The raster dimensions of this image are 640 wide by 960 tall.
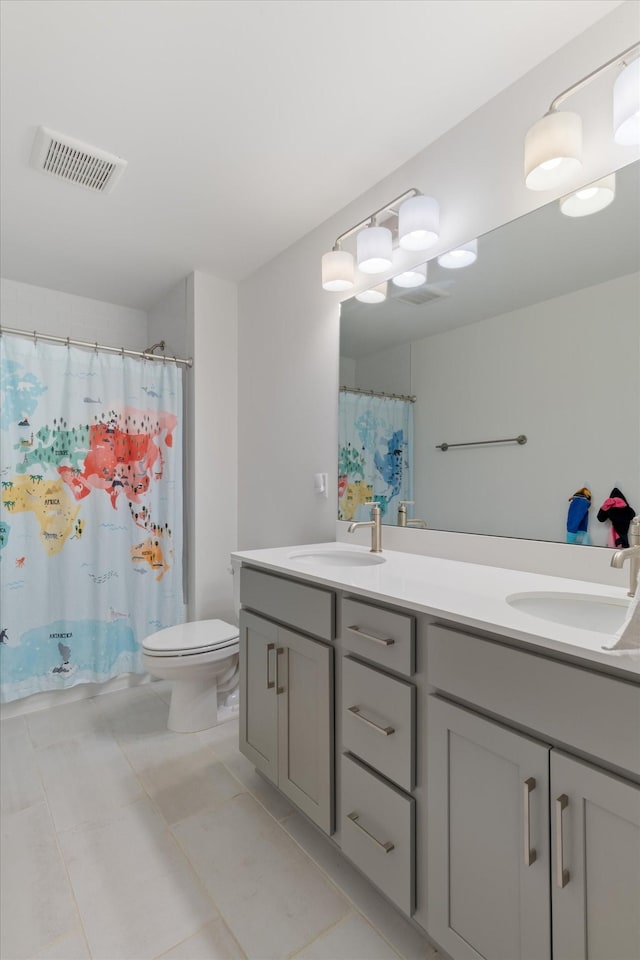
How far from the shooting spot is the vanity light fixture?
1.16 m

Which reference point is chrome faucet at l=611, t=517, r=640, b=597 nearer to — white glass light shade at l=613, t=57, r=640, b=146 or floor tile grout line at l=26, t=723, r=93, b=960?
white glass light shade at l=613, t=57, r=640, b=146

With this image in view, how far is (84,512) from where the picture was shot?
2.54m

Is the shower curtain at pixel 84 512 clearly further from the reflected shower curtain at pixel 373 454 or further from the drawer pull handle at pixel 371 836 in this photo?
the drawer pull handle at pixel 371 836

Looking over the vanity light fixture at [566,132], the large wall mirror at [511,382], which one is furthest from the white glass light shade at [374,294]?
the vanity light fixture at [566,132]

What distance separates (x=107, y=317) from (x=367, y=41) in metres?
2.45

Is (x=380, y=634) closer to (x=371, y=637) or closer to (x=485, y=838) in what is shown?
(x=371, y=637)

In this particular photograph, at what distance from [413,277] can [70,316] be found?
236 centimetres

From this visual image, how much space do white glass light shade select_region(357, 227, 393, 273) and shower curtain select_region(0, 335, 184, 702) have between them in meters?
1.39

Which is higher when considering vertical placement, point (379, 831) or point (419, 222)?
point (419, 222)

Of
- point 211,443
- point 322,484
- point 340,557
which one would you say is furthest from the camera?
point 211,443

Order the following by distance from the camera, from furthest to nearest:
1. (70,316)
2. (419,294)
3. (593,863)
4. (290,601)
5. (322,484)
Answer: (70,316) < (322,484) < (419,294) < (290,601) < (593,863)

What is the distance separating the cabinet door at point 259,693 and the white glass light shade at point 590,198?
1517 mm

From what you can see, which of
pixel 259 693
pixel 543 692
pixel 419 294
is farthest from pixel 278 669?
pixel 419 294

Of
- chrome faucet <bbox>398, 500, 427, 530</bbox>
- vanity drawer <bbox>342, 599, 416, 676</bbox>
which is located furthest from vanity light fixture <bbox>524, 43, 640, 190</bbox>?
vanity drawer <bbox>342, 599, 416, 676</bbox>
